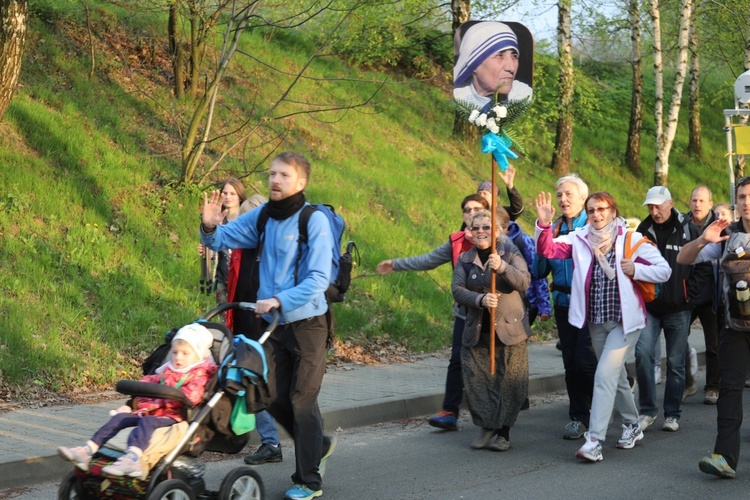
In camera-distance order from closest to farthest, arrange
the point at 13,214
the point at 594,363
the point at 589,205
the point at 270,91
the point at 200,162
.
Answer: the point at 589,205, the point at 594,363, the point at 13,214, the point at 200,162, the point at 270,91

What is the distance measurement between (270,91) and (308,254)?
12.7 meters

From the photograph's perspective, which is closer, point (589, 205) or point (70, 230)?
point (589, 205)

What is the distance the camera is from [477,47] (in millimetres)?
12766

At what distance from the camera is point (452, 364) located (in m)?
8.72

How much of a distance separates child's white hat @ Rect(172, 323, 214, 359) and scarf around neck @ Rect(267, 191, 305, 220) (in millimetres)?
993

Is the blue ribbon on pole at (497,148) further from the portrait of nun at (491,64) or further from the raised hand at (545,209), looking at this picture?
the portrait of nun at (491,64)

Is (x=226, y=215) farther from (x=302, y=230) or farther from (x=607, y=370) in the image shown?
(x=607, y=370)

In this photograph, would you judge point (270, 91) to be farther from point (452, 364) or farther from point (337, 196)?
point (452, 364)

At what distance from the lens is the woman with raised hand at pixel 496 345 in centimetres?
791

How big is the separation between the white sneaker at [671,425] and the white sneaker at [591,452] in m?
1.46

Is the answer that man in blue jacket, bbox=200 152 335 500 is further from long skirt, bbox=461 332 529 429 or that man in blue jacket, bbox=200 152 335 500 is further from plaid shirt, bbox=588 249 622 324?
plaid shirt, bbox=588 249 622 324

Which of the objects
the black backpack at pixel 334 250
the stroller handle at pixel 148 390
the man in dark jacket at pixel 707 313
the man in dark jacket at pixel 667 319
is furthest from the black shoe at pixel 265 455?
the man in dark jacket at pixel 707 313

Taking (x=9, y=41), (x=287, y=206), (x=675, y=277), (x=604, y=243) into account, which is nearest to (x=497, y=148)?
(x=604, y=243)

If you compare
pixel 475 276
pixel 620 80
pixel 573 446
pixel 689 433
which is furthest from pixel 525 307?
Answer: pixel 620 80
